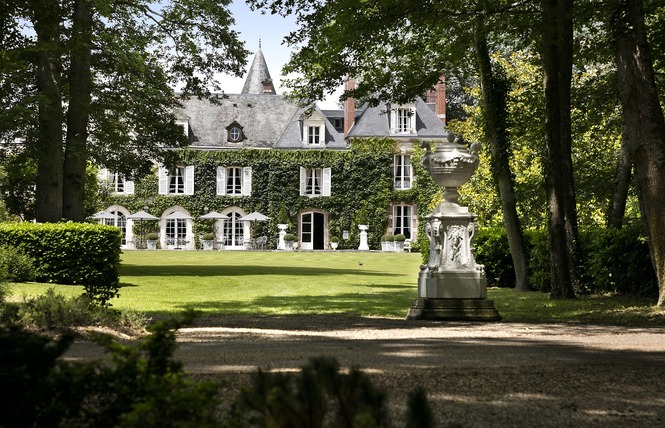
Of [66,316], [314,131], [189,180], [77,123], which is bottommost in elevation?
[66,316]

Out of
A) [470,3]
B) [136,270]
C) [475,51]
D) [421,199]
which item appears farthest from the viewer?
[421,199]

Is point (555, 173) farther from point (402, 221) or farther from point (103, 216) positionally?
point (103, 216)

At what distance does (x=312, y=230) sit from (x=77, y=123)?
25.2 m

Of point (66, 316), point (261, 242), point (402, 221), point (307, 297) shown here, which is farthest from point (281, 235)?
point (66, 316)

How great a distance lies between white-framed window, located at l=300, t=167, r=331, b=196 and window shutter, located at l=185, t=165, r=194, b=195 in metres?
6.05

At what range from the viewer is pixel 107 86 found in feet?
75.6

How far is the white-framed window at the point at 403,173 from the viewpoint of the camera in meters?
46.1

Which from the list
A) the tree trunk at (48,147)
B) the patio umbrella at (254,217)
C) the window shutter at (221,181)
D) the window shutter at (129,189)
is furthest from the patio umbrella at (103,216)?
the tree trunk at (48,147)

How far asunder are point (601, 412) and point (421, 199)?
4094 cm

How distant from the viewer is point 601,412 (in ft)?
15.1

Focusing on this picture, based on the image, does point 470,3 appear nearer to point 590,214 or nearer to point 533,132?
point 533,132

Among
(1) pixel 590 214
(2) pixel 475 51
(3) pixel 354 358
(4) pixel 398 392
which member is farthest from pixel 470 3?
(1) pixel 590 214

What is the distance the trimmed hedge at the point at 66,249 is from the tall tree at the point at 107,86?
2498 mm

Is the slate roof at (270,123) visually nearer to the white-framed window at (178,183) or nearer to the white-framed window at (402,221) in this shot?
the white-framed window at (178,183)
